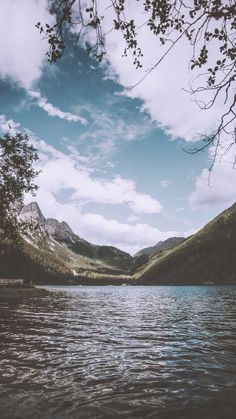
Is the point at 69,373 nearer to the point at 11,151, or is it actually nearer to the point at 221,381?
the point at 221,381

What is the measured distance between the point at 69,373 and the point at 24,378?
147 cm

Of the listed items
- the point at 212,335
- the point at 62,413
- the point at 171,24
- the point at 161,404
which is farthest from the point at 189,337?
the point at 171,24

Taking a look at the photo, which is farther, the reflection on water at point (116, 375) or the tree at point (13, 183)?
the tree at point (13, 183)

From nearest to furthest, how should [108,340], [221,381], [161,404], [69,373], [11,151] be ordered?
[161,404]
[221,381]
[69,373]
[108,340]
[11,151]

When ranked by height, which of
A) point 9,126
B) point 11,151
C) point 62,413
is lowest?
point 62,413

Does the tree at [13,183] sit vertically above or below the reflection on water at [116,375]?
above

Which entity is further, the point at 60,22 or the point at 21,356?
the point at 21,356

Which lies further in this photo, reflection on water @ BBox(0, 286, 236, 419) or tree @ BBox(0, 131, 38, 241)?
tree @ BBox(0, 131, 38, 241)

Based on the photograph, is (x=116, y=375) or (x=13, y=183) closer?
(x=116, y=375)

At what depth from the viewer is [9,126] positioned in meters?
46.1

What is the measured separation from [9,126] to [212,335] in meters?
39.0

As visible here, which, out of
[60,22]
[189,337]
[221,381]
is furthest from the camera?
[189,337]

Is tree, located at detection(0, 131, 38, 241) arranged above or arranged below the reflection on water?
above

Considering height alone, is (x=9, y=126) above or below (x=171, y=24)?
above
